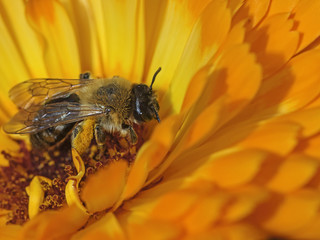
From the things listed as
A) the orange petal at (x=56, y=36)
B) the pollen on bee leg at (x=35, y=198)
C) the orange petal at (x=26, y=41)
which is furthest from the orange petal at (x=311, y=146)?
the orange petal at (x=26, y=41)

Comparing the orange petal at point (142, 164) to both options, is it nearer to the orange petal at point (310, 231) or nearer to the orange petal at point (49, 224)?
the orange petal at point (49, 224)

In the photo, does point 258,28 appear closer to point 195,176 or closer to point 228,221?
point 195,176

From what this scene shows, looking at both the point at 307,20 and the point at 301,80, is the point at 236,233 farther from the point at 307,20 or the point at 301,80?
the point at 307,20

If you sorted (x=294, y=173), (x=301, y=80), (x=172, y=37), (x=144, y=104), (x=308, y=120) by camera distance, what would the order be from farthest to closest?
(x=172, y=37), (x=144, y=104), (x=301, y=80), (x=308, y=120), (x=294, y=173)

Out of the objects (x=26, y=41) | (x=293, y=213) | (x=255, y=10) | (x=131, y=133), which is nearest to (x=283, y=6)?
(x=255, y=10)

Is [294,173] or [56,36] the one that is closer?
[294,173]

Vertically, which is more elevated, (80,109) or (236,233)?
(80,109)

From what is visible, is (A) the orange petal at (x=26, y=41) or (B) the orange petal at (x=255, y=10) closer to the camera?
(B) the orange petal at (x=255, y=10)

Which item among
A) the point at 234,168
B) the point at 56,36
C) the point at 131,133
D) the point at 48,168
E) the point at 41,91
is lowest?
the point at 48,168
